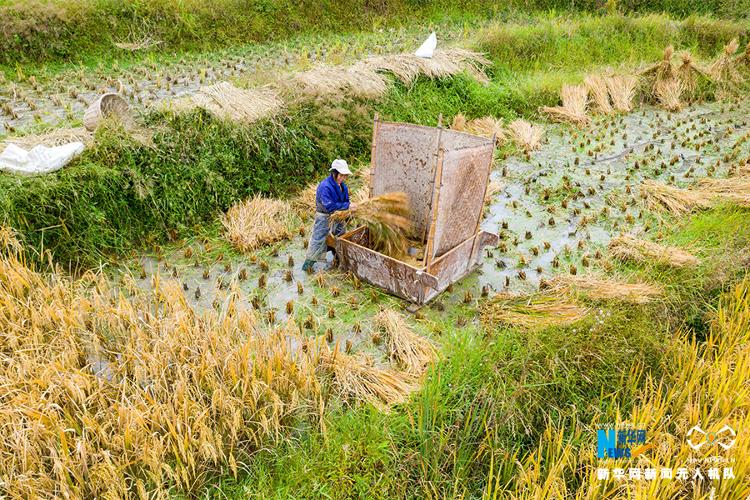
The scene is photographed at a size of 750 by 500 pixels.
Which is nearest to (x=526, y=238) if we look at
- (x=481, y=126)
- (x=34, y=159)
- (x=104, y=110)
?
(x=481, y=126)

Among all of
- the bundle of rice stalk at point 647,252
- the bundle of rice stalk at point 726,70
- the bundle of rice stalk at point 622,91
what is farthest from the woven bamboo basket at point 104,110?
the bundle of rice stalk at point 726,70

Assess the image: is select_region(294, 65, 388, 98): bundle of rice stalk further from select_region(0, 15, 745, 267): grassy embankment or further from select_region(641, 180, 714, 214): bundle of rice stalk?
select_region(641, 180, 714, 214): bundle of rice stalk

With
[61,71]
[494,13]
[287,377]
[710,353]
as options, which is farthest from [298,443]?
[494,13]

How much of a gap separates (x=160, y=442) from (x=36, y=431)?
23.9 inches

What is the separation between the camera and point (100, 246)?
4.79m

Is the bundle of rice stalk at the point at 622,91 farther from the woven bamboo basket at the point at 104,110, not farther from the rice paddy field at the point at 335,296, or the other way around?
the woven bamboo basket at the point at 104,110

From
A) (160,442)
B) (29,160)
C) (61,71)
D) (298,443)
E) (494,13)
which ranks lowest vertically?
(298,443)

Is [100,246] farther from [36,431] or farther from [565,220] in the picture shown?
[565,220]

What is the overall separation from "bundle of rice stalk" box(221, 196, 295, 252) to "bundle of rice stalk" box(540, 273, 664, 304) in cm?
273

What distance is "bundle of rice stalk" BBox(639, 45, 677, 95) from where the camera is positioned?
9.74 m

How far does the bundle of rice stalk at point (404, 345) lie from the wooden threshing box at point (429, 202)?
447 millimetres

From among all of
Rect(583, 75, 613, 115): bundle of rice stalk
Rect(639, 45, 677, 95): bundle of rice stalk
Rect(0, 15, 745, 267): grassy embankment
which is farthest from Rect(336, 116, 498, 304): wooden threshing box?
Rect(639, 45, 677, 95): bundle of rice stalk

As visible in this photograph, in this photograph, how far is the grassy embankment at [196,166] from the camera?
14.9ft

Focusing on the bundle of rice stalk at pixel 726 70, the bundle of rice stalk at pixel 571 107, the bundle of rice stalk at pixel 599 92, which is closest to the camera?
the bundle of rice stalk at pixel 571 107
